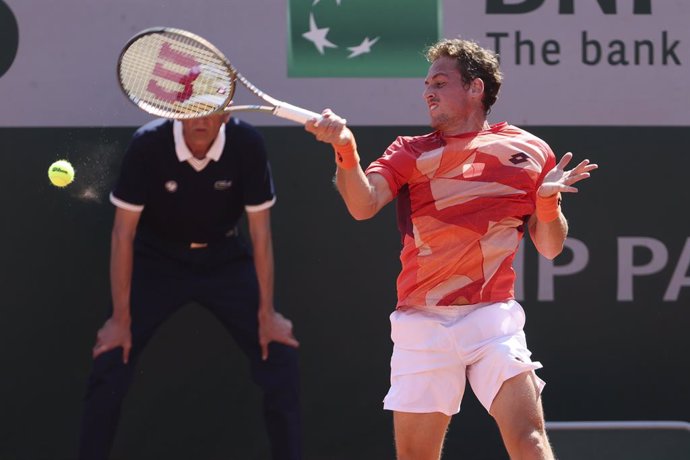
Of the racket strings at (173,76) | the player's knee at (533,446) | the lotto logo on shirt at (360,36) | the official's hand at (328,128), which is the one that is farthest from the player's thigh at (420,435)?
the lotto logo on shirt at (360,36)

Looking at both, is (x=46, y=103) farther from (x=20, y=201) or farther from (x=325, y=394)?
(x=325, y=394)

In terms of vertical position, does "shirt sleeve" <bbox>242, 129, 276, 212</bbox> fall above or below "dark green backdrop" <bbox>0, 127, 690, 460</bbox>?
above

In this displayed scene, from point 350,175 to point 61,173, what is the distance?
5.65 feet

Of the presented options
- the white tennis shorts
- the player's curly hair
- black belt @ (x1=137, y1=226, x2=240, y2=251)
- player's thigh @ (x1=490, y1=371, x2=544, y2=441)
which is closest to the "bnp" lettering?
the player's curly hair

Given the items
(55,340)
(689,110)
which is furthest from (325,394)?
(689,110)

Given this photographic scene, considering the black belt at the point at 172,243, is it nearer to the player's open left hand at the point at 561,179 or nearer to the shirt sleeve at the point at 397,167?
the shirt sleeve at the point at 397,167

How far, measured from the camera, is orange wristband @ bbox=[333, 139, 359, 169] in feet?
11.5

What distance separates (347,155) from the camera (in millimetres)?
3510

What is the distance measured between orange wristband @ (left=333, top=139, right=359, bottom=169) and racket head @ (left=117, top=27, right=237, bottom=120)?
1.54 ft

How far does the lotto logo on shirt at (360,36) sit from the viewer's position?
5.02m

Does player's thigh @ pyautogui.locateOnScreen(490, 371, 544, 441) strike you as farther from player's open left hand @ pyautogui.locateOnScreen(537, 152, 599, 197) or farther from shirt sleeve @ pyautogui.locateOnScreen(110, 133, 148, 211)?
shirt sleeve @ pyautogui.locateOnScreen(110, 133, 148, 211)

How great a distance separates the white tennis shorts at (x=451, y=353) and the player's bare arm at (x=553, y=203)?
25 centimetres

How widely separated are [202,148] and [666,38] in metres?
2.06

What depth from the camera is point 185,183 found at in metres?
4.69
